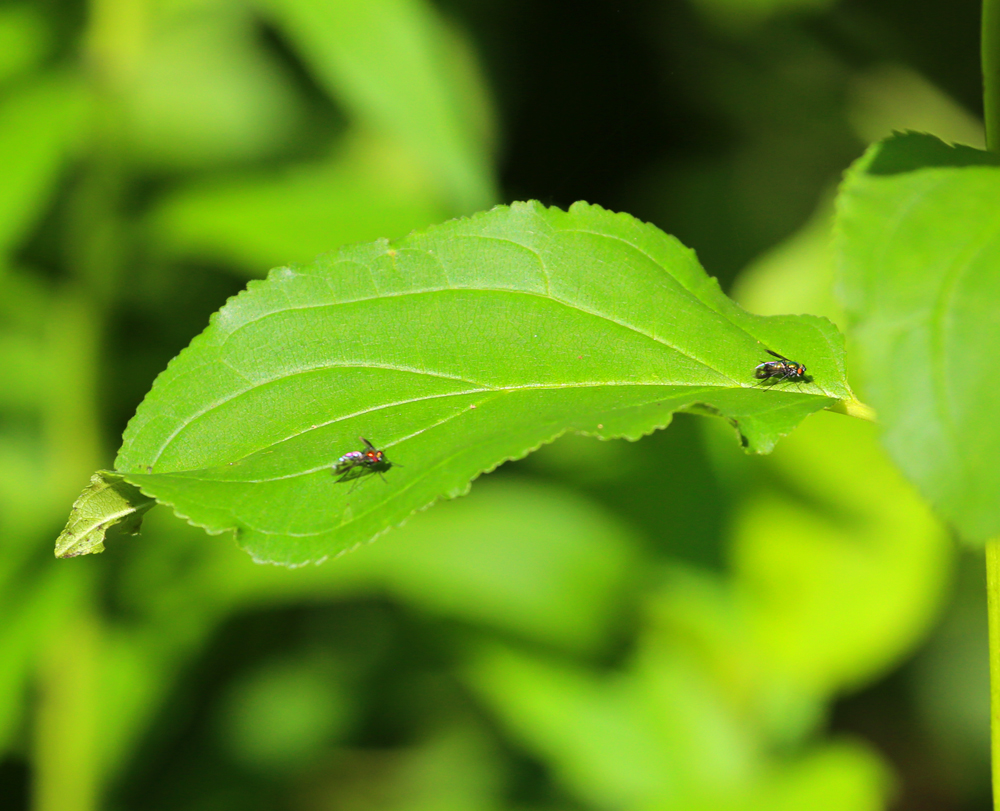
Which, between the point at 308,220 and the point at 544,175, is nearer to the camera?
the point at 308,220

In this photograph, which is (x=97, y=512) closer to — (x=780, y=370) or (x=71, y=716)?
(x=780, y=370)

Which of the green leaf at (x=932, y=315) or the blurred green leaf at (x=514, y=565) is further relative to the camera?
the blurred green leaf at (x=514, y=565)

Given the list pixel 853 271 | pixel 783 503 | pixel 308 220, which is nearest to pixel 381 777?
pixel 783 503

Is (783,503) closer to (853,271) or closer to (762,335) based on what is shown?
(762,335)

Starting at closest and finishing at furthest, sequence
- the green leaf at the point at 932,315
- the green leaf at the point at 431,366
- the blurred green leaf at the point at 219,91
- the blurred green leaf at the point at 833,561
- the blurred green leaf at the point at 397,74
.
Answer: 1. the green leaf at the point at 932,315
2. the green leaf at the point at 431,366
3. the blurred green leaf at the point at 397,74
4. the blurred green leaf at the point at 833,561
5. the blurred green leaf at the point at 219,91

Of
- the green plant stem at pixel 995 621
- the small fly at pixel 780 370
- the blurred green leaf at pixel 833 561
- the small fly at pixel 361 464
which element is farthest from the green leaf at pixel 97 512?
the blurred green leaf at pixel 833 561

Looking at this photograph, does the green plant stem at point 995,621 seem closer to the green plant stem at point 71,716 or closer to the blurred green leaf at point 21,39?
the green plant stem at point 71,716

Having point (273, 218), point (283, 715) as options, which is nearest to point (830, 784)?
point (283, 715)
